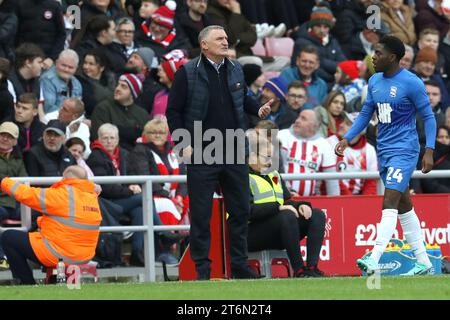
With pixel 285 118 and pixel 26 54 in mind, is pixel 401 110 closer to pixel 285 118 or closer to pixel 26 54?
pixel 285 118

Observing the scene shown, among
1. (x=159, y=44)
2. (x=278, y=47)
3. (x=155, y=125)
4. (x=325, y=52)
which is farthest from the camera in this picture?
(x=278, y=47)

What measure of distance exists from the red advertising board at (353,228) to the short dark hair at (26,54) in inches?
166

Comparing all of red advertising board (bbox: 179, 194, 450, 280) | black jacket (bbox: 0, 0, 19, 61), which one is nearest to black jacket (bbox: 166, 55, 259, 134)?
red advertising board (bbox: 179, 194, 450, 280)

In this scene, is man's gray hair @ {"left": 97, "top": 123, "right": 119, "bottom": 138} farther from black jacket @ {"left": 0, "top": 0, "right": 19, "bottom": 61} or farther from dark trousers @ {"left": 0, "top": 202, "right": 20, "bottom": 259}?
black jacket @ {"left": 0, "top": 0, "right": 19, "bottom": 61}

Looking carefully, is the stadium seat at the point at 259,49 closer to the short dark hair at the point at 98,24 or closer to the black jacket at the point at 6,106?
the short dark hair at the point at 98,24

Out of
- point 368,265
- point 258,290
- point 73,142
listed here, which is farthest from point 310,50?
point 258,290

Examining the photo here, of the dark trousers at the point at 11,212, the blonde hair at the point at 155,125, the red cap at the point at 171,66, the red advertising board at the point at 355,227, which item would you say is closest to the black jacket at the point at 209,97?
the red advertising board at the point at 355,227

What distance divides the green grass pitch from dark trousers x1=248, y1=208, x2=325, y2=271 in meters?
1.50

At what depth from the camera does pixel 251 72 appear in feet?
63.8

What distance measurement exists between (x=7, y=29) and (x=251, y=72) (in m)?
3.43

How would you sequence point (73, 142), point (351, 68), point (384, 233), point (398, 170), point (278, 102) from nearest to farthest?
1. point (384, 233)
2. point (398, 170)
3. point (73, 142)
4. point (278, 102)
5. point (351, 68)

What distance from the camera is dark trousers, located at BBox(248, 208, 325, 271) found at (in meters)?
14.7

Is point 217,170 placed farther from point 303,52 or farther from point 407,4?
point 407,4

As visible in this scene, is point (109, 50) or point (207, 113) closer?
point (207, 113)
